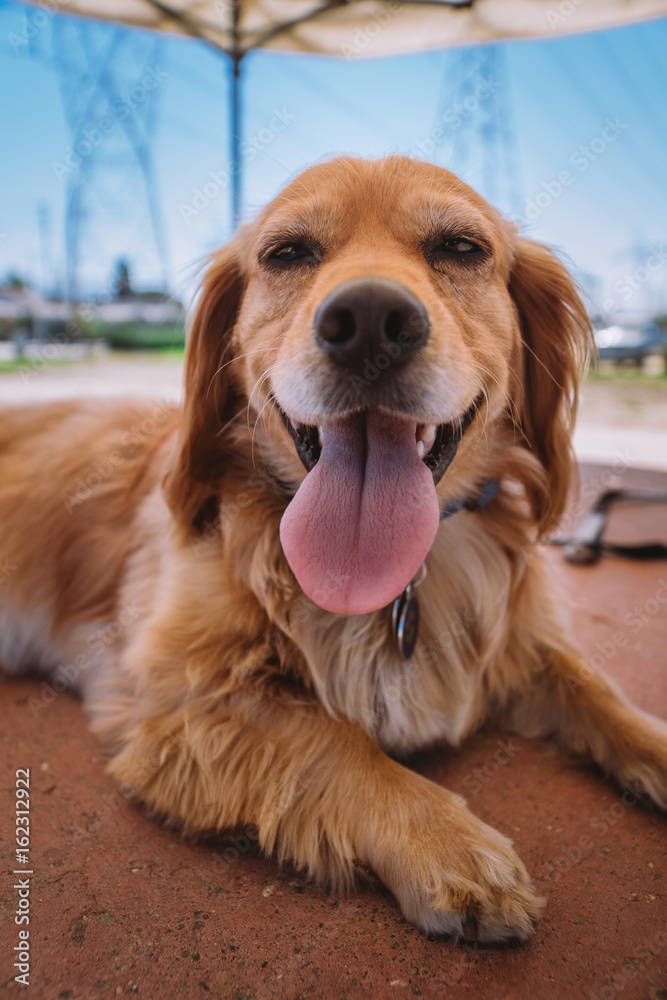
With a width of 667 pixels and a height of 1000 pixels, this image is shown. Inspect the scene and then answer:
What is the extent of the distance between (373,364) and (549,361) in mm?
865

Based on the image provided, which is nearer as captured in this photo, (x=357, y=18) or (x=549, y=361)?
(x=549, y=361)

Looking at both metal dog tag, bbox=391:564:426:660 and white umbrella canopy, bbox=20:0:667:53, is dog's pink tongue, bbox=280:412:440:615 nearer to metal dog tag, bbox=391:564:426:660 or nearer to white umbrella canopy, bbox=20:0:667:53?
metal dog tag, bbox=391:564:426:660

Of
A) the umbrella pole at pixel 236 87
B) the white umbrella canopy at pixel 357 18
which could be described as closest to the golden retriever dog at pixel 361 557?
the umbrella pole at pixel 236 87

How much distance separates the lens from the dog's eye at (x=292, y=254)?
5.51 ft

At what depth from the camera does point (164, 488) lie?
6.02ft

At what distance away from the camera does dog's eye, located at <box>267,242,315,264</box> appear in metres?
1.68

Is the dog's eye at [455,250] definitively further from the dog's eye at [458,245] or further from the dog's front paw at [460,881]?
the dog's front paw at [460,881]

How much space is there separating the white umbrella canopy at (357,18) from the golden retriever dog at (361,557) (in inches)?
174

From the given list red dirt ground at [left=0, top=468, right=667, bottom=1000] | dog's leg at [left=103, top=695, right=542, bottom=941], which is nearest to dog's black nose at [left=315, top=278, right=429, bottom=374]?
dog's leg at [left=103, top=695, right=542, bottom=941]

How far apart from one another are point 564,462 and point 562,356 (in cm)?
33

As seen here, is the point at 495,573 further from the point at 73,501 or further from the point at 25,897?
the point at 73,501

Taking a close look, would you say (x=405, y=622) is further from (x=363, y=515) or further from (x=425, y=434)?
(x=425, y=434)

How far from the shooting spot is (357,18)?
5258 mm

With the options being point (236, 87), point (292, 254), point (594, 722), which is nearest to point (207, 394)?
point (292, 254)
